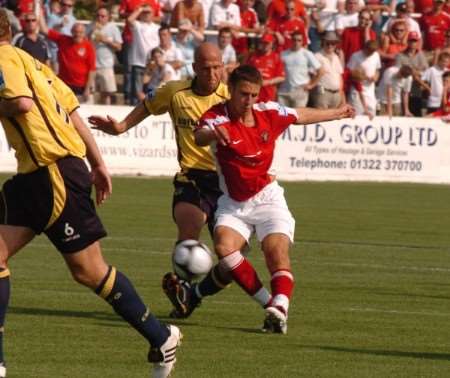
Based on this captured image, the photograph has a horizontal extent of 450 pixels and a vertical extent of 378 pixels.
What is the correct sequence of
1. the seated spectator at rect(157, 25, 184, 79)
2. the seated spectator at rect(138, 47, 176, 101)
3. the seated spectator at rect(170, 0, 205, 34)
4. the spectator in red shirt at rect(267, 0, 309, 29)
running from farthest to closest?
the spectator in red shirt at rect(267, 0, 309, 29)
the seated spectator at rect(170, 0, 205, 34)
the seated spectator at rect(157, 25, 184, 79)
the seated spectator at rect(138, 47, 176, 101)

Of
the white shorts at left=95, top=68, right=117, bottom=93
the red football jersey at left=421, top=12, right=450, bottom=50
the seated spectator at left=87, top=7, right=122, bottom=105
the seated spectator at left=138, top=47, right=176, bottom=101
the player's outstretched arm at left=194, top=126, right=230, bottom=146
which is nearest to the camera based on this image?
the player's outstretched arm at left=194, top=126, right=230, bottom=146

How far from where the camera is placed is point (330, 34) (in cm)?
2791

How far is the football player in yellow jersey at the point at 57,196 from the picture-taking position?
25.7 ft

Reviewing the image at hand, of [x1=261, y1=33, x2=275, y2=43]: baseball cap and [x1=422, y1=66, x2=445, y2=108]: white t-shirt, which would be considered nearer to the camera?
[x1=261, y1=33, x2=275, y2=43]: baseball cap

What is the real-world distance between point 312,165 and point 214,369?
64.4ft

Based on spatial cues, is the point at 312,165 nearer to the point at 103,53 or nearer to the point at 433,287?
the point at 103,53

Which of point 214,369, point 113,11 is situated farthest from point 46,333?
point 113,11

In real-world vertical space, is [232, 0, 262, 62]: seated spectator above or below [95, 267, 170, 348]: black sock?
below

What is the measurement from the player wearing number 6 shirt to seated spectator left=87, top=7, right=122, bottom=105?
667 inches

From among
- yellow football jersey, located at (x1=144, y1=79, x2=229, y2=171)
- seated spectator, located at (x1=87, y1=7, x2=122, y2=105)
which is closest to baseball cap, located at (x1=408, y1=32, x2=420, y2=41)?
seated spectator, located at (x1=87, y1=7, x2=122, y2=105)

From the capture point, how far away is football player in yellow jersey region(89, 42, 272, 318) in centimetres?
1077

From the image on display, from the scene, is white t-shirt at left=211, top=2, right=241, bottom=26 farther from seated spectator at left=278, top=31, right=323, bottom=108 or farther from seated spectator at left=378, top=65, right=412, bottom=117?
seated spectator at left=378, top=65, right=412, bottom=117

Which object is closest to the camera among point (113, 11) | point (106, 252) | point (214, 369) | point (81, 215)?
point (81, 215)

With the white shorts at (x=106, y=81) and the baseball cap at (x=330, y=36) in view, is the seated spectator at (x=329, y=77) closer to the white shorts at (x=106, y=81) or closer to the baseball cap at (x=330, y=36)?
the baseball cap at (x=330, y=36)
